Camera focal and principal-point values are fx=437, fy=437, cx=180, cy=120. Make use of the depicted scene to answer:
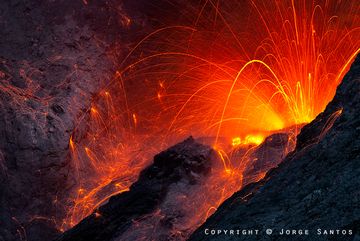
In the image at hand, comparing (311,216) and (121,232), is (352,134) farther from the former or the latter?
(121,232)

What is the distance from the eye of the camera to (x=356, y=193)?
224 centimetres

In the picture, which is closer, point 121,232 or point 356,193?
point 356,193

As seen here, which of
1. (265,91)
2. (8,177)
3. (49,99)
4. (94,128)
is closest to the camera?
(8,177)

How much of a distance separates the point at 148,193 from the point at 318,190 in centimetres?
Result: 314

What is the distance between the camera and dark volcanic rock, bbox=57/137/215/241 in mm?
4996

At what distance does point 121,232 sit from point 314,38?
7.39 metres

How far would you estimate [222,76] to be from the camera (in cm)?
1012

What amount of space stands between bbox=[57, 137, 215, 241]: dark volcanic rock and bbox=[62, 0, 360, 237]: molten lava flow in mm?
2713

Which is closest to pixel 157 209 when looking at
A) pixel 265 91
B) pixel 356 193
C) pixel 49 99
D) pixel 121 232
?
pixel 121 232
